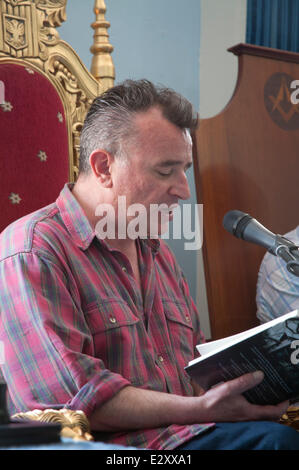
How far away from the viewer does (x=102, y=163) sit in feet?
4.50

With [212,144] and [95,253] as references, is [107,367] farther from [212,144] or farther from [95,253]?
[212,144]

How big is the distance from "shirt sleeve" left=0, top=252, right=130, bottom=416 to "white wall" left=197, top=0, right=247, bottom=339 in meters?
1.57

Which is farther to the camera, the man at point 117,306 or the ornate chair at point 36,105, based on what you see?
the ornate chair at point 36,105

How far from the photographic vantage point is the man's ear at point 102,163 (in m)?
1.37

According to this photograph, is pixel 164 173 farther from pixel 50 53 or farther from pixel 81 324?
pixel 50 53

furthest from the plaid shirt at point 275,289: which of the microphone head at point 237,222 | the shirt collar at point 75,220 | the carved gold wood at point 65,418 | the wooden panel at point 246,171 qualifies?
the carved gold wood at point 65,418

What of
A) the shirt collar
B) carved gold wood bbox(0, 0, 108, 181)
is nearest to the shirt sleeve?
the shirt collar

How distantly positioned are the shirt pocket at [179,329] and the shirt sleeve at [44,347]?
300 mm

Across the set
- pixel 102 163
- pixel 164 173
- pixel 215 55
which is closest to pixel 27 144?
pixel 102 163

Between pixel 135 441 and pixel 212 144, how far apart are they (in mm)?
1098

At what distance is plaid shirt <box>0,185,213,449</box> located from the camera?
1.09m

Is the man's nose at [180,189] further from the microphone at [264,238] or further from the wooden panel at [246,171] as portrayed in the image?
the wooden panel at [246,171]

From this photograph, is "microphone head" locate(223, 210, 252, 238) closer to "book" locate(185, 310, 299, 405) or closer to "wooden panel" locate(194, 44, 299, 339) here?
"book" locate(185, 310, 299, 405)

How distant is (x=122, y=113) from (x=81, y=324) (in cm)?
46
